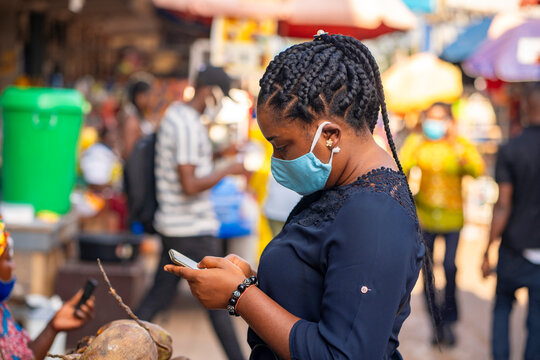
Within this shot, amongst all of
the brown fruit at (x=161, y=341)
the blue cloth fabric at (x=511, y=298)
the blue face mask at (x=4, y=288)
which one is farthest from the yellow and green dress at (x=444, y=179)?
the blue face mask at (x=4, y=288)

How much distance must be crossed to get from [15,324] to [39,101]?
9.27ft

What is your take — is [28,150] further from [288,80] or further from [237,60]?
[237,60]

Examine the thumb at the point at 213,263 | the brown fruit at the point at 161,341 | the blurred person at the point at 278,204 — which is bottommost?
the blurred person at the point at 278,204

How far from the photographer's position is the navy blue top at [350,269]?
63.1 inches

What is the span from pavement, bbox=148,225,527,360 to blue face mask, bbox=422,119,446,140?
1.43 m

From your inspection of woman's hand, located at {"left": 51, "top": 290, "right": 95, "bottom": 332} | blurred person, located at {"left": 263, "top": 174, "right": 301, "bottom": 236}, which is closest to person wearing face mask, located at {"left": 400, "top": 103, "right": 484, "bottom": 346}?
blurred person, located at {"left": 263, "top": 174, "right": 301, "bottom": 236}

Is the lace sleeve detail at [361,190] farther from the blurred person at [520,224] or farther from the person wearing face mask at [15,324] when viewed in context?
the blurred person at [520,224]

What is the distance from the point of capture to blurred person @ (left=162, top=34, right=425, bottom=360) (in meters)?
1.61

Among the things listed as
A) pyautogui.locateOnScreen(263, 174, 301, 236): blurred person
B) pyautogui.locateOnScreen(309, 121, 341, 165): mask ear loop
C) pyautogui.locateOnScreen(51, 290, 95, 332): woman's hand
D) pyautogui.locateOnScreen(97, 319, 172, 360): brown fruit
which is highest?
pyautogui.locateOnScreen(309, 121, 341, 165): mask ear loop

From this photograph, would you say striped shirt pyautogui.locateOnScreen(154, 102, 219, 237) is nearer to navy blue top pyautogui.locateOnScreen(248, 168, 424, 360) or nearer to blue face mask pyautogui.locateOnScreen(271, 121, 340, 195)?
blue face mask pyautogui.locateOnScreen(271, 121, 340, 195)

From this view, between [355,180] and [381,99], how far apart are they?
29 centimetres

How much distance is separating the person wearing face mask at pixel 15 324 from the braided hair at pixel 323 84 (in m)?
1.09

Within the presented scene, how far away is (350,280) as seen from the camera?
1606mm

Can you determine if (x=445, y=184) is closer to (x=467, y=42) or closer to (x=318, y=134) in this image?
(x=318, y=134)
